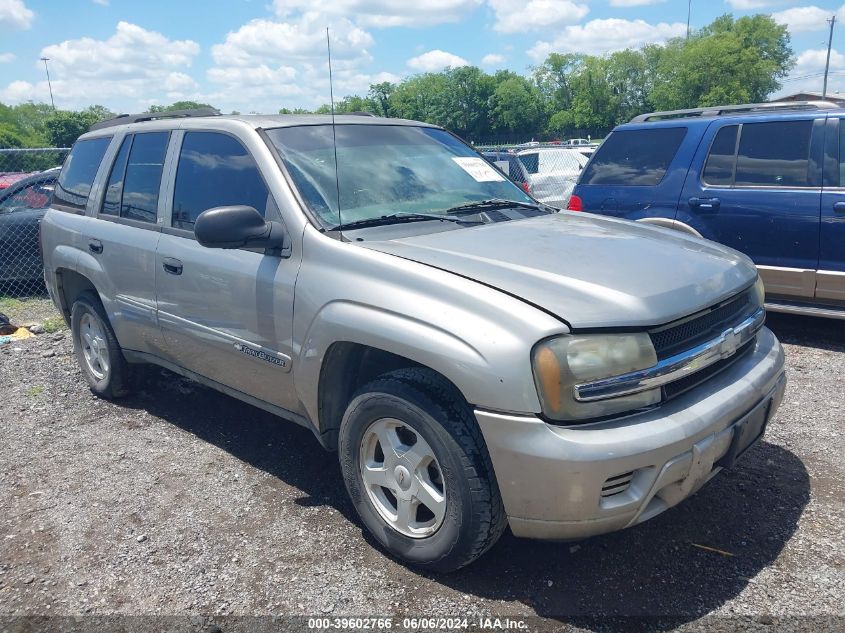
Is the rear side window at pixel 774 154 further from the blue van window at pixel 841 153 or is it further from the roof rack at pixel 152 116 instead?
the roof rack at pixel 152 116

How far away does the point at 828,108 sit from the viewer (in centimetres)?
583

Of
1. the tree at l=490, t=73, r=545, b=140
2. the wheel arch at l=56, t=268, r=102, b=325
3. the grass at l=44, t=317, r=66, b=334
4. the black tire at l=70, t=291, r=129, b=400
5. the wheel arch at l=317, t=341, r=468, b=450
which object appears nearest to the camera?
the wheel arch at l=317, t=341, r=468, b=450

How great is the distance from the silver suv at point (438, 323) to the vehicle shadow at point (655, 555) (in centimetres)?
35

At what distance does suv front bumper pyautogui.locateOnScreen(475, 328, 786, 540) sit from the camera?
241 centimetres

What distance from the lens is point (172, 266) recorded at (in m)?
3.92

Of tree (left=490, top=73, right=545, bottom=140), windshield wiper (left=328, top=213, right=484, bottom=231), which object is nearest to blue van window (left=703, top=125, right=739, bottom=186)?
windshield wiper (left=328, top=213, right=484, bottom=231)

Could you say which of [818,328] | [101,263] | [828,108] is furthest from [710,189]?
[101,263]

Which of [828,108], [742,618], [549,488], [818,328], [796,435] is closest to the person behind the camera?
[549,488]

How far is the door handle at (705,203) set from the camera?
19.9ft

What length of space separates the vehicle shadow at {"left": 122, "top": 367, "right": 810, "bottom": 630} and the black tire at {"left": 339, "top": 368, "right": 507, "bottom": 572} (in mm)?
181

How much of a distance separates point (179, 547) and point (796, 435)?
3.41 m

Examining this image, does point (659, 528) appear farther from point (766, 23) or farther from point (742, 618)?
point (766, 23)

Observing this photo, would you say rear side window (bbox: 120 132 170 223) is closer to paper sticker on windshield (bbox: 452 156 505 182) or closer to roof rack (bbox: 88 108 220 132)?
roof rack (bbox: 88 108 220 132)

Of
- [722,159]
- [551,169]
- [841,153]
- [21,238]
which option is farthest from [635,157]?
[551,169]
